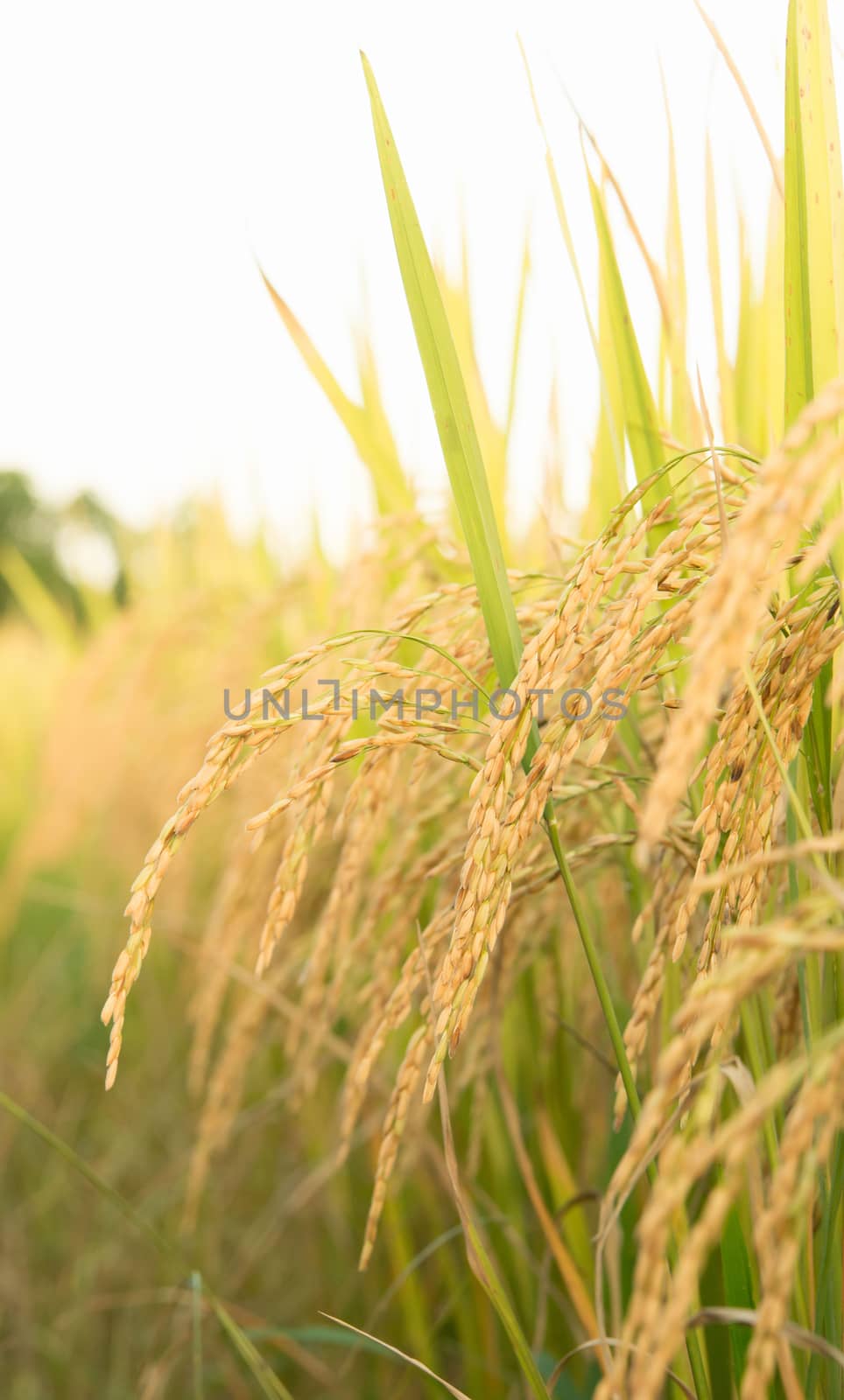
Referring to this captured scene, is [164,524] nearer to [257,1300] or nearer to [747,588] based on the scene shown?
[257,1300]

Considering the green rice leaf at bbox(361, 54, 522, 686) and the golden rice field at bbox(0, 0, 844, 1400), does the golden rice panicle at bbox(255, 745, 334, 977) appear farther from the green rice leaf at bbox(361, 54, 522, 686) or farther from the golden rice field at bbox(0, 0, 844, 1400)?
the green rice leaf at bbox(361, 54, 522, 686)

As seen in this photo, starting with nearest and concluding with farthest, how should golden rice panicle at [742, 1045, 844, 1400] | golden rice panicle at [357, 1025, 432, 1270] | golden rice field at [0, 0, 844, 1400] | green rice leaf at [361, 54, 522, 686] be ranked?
golden rice panicle at [742, 1045, 844, 1400]
golden rice field at [0, 0, 844, 1400]
golden rice panicle at [357, 1025, 432, 1270]
green rice leaf at [361, 54, 522, 686]

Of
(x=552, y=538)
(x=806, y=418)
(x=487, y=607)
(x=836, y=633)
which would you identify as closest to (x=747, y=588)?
(x=806, y=418)

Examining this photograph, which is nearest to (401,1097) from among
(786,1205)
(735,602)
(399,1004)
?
(399,1004)

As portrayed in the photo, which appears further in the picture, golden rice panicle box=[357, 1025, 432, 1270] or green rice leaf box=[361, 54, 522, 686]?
green rice leaf box=[361, 54, 522, 686]

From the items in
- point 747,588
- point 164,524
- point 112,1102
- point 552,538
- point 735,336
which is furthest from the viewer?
point 164,524

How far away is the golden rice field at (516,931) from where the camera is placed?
2.30 feet

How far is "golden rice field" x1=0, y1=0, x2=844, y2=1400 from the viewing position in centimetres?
70

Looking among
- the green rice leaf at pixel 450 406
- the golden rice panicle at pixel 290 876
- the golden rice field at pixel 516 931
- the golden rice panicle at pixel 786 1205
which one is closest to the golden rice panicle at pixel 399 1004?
the golden rice field at pixel 516 931

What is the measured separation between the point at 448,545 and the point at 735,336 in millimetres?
543

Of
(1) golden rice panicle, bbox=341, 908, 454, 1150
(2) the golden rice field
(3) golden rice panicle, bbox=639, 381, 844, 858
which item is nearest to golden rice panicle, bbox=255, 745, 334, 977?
(2) the golden rice field

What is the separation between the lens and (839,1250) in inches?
35.2

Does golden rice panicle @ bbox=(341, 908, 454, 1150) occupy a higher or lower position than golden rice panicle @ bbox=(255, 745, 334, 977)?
lower

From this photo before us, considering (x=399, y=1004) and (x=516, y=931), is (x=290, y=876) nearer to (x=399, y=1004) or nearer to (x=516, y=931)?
(x=399, y=1004)
